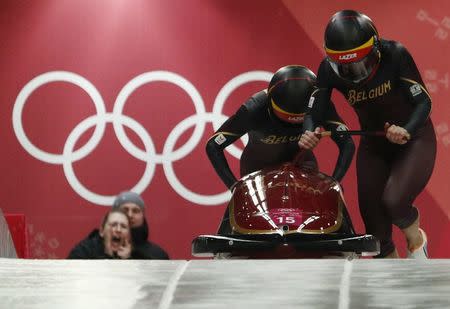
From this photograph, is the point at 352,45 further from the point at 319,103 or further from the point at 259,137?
the point at 259,137

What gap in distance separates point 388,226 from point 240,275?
2.94m

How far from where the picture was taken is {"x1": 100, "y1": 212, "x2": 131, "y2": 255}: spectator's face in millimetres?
4746

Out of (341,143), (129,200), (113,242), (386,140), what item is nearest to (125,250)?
(113,242)

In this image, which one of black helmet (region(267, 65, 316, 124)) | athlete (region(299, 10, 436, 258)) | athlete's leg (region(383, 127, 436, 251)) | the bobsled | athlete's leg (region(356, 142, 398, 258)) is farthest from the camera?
black helmet (region(267, 65, 316, 124))

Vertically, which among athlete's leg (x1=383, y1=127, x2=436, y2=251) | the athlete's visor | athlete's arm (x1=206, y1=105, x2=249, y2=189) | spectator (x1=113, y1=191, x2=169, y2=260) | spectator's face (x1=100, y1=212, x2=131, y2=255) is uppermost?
the athlete's visor

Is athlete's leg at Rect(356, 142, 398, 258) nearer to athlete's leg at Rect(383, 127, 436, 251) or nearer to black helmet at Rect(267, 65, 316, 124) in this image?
athlete's leg at Rect(383, 127, 436, 251)

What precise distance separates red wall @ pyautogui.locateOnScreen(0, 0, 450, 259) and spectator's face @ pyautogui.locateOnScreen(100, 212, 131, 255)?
1.82 metres

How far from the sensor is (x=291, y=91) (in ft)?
14.8

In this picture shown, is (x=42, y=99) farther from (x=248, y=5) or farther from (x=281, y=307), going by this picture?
(x=281, y=307)

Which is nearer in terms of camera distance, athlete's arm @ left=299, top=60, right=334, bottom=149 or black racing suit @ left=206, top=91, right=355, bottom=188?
athlete's arm @ left=299, top=60, right=334, bottom=149

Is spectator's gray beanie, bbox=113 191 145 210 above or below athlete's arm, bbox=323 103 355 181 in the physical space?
below

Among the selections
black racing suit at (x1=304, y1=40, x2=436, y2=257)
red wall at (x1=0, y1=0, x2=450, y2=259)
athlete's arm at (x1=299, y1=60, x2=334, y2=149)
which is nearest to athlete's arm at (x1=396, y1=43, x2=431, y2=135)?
black racing suit at (x1=304, y1=40, x2=436, y2=257)

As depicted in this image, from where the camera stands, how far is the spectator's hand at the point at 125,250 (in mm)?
4723

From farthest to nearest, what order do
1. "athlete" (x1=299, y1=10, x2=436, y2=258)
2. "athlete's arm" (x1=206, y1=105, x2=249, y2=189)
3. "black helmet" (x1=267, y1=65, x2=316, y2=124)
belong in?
"athlete's arm" (x1=206, y1=105, x2=249, y2=189), "black helmet" (x1=267, y1=65, x2=316, y2=124), "athlete" (x1=299, y1=10, x2=436, y2=258)
